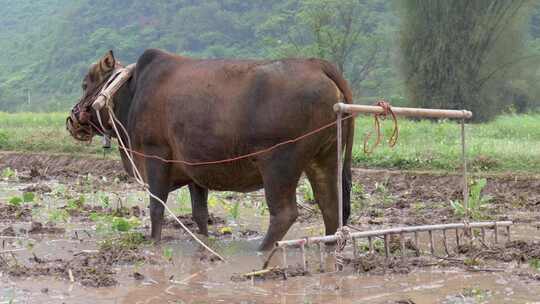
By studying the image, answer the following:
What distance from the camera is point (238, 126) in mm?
7941

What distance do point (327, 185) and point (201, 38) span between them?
156ft

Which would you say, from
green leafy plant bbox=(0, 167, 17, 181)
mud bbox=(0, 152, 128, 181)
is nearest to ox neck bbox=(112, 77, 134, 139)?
green leafy plant bbox=(0, 167, 17, 181)

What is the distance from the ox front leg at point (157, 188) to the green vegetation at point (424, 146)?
8.12ft

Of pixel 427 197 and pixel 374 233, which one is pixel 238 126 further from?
pixel 427 197

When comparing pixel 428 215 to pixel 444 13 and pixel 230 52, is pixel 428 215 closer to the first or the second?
pixel 444 13

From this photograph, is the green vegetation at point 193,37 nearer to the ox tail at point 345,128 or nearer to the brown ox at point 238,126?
the brown ox at point 238,126

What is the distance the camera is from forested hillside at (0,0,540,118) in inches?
1847

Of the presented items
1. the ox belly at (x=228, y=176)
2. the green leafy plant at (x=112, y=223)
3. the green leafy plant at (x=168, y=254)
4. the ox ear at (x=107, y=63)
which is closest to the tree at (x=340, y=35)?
the green leafy plant at (x=112, y=223)

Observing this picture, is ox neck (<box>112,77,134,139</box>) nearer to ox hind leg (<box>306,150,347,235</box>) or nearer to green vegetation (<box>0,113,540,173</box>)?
green vegetation (<box>0,113,540,173</box>)

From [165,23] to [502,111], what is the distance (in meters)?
27.3

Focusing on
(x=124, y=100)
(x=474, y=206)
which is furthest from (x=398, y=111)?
(x=124, y=100)

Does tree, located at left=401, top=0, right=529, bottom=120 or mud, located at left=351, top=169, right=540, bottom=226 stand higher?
tree, located at left=401, top=0, right=529, bottom=120

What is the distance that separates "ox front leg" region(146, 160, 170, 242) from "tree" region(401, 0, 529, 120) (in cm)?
2668

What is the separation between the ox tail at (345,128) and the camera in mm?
7816
